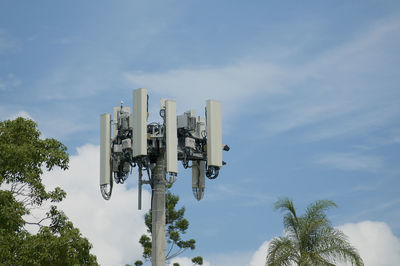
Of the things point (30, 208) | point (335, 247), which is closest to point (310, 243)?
point (335, 247)

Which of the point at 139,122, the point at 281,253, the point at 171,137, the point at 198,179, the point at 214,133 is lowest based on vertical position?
the point at 281,253

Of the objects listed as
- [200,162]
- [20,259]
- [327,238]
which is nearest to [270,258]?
[327,238]

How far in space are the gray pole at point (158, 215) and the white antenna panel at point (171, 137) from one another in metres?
1.14

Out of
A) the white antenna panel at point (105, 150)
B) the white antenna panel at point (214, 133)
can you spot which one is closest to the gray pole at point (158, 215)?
the white antenna panel at point (214, 133)

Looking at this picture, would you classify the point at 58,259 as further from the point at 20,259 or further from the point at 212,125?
the point at 212,125

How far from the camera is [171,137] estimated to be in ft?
83.3

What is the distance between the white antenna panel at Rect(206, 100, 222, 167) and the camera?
26266mm

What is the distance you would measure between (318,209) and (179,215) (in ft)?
59.9

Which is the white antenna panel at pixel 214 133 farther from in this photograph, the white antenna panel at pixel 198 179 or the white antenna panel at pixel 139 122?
the white antenna panel at pixel 139 122

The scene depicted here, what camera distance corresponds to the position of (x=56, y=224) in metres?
27.8

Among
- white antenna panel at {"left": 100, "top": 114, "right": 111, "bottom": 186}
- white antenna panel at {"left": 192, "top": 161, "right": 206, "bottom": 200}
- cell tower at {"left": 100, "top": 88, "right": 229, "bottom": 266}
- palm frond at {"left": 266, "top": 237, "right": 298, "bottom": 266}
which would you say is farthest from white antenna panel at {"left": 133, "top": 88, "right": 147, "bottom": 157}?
palm frond at {"left": 266, "top": 237, "right": 298, "bottom": 266}

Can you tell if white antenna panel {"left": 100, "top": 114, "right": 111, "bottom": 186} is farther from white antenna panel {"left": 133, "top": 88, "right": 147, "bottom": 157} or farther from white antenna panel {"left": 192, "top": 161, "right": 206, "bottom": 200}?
white antenna panel {"left": 192, "top": 161, "right": 206, "bottom": 200}

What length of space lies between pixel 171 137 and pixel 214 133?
6.29 ft

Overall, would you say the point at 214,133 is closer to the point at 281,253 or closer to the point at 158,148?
the point at 158,148
